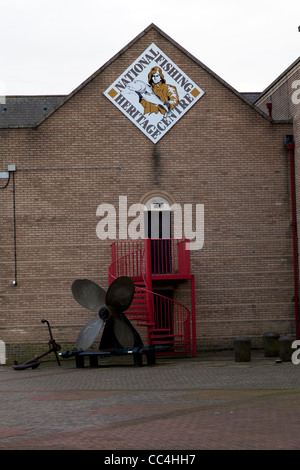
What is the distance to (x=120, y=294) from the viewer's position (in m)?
18.8

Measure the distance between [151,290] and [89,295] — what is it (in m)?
1.79

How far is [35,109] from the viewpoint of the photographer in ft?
95.5

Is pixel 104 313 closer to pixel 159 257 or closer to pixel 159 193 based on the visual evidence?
pixel 159 257

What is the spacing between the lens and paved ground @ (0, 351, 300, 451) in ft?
29.2

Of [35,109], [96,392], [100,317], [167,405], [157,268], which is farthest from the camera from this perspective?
[35,109]

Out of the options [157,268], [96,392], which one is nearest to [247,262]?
[157,268]

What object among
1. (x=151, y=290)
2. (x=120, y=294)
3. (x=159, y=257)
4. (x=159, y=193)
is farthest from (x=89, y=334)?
(x=159, y=193)

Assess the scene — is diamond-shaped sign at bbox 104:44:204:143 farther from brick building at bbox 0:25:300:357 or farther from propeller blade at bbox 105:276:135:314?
propeller blade at bbox 105:276:135:314

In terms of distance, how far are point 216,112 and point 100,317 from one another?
7.33 m

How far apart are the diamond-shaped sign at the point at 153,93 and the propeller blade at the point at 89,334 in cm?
612

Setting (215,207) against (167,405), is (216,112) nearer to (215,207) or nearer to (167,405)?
(215,207)

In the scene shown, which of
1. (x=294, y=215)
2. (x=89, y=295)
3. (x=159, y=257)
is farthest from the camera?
(x=294, y=215)

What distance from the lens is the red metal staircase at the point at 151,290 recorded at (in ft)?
65.6

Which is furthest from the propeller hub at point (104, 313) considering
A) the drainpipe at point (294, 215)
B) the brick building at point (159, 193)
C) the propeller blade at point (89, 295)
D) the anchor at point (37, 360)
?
the drainpipe at point (294, 215)
